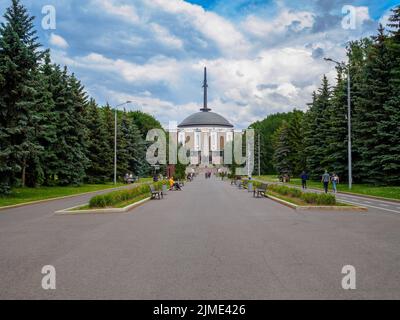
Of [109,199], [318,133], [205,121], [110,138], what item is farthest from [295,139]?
[205,121]

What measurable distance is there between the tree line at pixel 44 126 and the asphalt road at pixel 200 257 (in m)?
13.9

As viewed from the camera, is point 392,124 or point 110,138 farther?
point 110,138

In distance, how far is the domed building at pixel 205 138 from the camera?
15388 centimetres

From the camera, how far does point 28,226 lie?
43.6 feet

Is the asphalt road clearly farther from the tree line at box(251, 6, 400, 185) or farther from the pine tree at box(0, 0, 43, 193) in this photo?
the tree line at box(251, 6, 400, 185)

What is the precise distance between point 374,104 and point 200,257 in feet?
113

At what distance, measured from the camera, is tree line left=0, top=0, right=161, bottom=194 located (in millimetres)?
26609

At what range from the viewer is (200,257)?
8273 mm

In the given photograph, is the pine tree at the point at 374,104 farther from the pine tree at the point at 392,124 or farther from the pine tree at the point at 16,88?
the pine tree at the point at 16,88

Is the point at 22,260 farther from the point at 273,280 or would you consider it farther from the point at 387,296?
the point at 387,296

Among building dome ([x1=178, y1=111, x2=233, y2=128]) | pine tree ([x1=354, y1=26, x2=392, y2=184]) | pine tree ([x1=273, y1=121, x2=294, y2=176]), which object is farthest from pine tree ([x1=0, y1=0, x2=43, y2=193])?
building dome ([x1=178, y1=111, x2=233, y2=128])

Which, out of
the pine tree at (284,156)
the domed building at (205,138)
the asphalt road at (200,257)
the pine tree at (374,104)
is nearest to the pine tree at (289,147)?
the pine tree at (284,156)

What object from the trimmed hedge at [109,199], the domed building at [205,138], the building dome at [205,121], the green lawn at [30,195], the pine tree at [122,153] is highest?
the building dome at [205,121]

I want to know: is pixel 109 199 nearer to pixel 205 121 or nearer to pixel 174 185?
pixel 174 185
